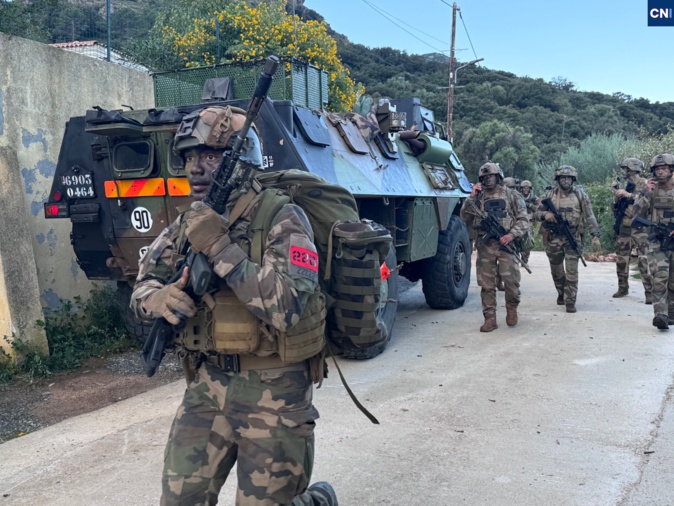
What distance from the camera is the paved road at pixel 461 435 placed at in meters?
3.38

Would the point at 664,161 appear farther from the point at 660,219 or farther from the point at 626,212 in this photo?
the point at 626,212

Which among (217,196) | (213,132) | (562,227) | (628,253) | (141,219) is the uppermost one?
(213,132)

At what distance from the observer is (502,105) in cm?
4041

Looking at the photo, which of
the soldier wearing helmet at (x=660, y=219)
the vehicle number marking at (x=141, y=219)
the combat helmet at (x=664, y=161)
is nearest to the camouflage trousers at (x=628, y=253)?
the soldier wearing helmet at (x=660, y=219)

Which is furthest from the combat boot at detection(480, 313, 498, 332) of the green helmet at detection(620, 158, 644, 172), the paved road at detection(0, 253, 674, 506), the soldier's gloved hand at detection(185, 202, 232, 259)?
the soldier's gloved hand at detection(185, 202, 232, 259)

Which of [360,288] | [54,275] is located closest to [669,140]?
[54,275]

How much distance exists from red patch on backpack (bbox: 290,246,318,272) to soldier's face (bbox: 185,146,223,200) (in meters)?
0.38

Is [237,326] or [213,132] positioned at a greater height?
[213,132]

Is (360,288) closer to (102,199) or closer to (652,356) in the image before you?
(102,199)

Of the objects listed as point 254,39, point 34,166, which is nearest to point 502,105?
point 254,39

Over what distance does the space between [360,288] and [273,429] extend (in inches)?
22.5

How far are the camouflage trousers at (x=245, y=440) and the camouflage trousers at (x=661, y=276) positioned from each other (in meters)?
5.54

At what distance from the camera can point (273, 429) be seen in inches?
86.7

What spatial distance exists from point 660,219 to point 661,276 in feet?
1.89
